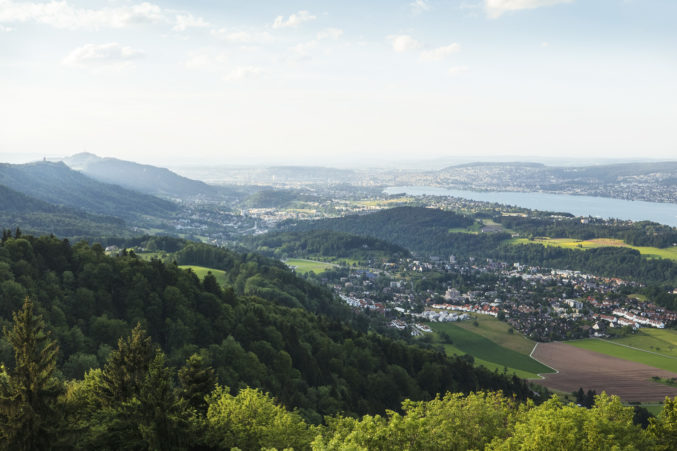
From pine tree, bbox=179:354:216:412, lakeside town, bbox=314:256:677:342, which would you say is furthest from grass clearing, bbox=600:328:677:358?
pine tree, bbox=179:354:216:412

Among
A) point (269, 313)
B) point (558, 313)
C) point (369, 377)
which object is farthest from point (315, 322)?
point (558, 313)

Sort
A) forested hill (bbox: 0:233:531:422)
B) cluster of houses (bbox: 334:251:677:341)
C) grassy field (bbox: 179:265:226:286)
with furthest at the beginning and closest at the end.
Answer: cluster of houses (bbox: 334:251:677:341), grassy field (bbox: 179:265:226:286), forested hill (bbox: 0:233:531:422)

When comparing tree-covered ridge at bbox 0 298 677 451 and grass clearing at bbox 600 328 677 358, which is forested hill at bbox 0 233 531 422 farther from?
grass clearing at bbox 600 328 677 358

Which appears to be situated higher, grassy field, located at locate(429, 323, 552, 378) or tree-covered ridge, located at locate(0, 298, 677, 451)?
tree-covered ridge, located at locate(0, 298, 677, 451)

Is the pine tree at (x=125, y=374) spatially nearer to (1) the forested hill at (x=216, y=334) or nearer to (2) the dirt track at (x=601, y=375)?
(1) the forested hill at (x=216, y=334)

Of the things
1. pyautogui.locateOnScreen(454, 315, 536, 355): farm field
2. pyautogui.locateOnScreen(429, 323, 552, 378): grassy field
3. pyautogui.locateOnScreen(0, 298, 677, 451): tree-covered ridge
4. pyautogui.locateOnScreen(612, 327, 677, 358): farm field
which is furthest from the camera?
pyautogui.locateOnScreen(454, 315, 536, 355): farm field

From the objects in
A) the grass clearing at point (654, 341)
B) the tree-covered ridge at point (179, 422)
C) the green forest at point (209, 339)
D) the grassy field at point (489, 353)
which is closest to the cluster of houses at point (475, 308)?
the grassy field at point (489, 353)

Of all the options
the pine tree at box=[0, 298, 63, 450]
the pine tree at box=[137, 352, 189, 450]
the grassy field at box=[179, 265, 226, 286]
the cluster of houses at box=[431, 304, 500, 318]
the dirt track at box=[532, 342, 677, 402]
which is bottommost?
the cluster of houses at box=[431, 304, 500, 318]
